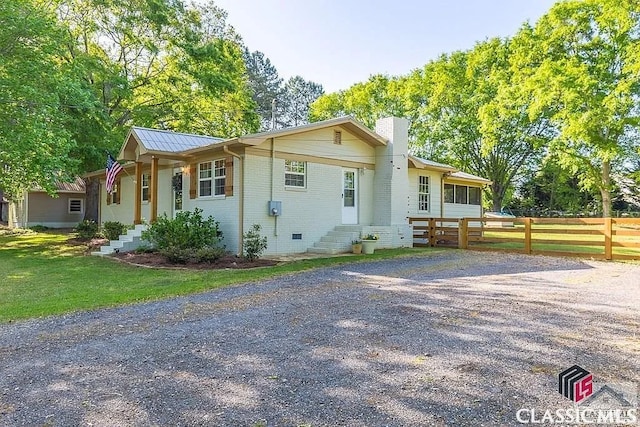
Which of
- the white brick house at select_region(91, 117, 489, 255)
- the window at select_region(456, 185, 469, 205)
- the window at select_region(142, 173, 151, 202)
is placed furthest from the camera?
the window at select_region(456, 185, 469, 205)

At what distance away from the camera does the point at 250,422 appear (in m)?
2.77

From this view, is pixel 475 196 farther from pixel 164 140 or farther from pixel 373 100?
pixel 373 100

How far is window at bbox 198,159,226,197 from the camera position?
12.9 m

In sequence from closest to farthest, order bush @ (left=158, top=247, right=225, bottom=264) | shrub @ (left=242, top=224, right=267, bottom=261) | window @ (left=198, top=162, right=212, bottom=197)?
bush @ (left=158, top=247, right=225, bottom=264)
shrub @ (left=242, top=224, right=267, bottom=261)
window @ (left=198, top=162, right=212, bottom=197)

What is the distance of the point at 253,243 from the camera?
37.8 ft

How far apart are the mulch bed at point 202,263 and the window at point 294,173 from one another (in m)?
2.73

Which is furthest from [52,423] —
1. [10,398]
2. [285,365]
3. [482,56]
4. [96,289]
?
[482,56]

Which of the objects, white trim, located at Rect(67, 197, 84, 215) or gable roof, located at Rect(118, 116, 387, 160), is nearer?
gable roof, located at Rect(118, 116, 387, 160)

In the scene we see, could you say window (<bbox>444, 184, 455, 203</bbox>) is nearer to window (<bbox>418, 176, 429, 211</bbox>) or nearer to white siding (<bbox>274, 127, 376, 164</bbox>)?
window (<bbox>418, 176, 429, 211</bbox>)

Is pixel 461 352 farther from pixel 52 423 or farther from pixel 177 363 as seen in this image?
pixel 52 423

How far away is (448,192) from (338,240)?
8.41 meters

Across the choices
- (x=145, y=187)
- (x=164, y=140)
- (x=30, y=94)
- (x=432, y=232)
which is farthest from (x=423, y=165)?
(x=30, y=94)

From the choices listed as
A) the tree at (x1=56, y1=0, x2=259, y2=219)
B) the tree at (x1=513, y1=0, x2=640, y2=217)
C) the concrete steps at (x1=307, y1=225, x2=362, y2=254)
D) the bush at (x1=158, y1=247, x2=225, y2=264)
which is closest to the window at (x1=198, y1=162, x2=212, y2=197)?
the bush at (x1=158, y1=247, x2=225, y2=264)

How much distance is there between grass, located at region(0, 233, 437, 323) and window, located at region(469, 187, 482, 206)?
9.24 meters
